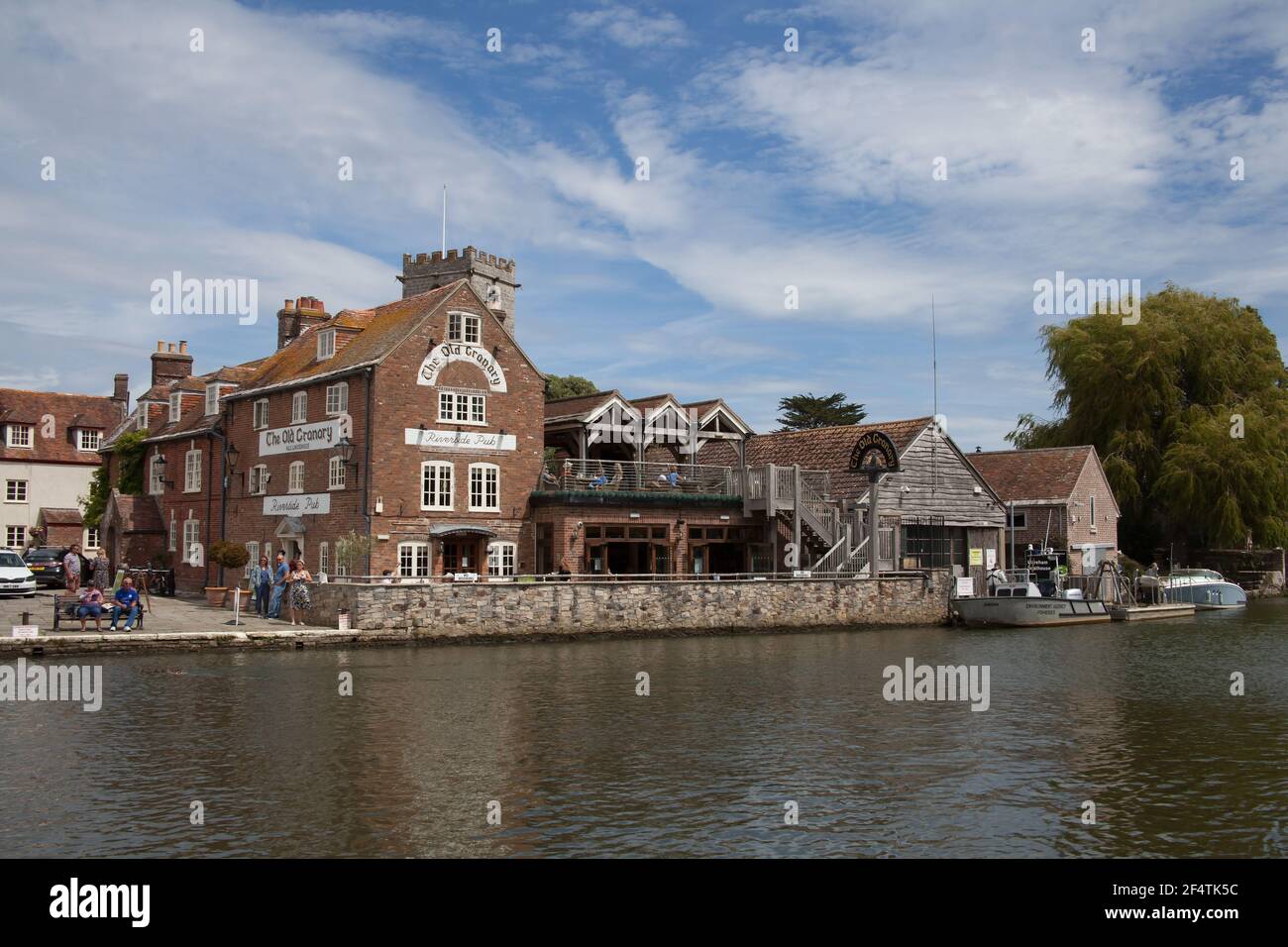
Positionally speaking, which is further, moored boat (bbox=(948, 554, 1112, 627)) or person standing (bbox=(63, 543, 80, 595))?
moored boat (bbox=(948, 554, 1112, 627))

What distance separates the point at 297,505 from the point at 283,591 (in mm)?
5708

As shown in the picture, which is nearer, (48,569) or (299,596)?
(299,596)

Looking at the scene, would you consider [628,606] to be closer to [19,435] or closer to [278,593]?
[278,593]

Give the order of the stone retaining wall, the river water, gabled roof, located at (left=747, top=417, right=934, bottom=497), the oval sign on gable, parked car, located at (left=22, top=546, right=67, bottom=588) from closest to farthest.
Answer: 1. the river water
2. the stone retaining wall
3. parked car, located at (left=22, top=546, right=67, bottom=588)
4. the oval sign on gable
5. gabled roof, located at (left=747, top=417, right=934, bottom=497)

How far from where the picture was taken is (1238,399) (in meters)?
59.9

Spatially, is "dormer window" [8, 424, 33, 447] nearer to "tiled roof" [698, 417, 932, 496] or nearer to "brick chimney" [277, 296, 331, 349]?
"brick chimney" [277, 296, 331, 349]

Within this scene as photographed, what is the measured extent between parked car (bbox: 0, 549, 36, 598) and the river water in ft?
41.0

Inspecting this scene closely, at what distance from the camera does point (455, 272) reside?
54.2 meters

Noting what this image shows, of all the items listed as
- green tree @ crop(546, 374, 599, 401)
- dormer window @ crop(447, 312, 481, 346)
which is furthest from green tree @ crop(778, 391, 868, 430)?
dormer window @ crop(447, 312, 481, 346)

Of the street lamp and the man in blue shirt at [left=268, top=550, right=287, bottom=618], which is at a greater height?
the street lamp

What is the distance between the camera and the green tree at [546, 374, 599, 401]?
7550 cm

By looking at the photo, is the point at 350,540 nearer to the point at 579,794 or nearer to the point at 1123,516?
the point at 579,794

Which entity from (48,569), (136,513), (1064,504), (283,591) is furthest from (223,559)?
(1064,504)
